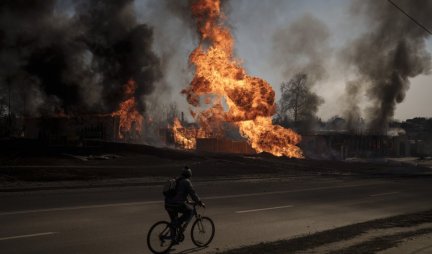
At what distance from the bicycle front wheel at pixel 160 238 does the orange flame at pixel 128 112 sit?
4175 centimetres

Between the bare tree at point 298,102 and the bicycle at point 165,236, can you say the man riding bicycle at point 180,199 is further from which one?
the bare tree at point 298,102

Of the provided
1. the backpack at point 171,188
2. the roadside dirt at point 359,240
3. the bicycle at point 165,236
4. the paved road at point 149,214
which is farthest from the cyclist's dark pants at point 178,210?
the roadside dirt at point 359,240

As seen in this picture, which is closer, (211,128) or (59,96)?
(59,96)

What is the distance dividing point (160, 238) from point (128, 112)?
1724 inches

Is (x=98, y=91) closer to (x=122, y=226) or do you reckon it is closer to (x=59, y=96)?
(x=59, y=96)

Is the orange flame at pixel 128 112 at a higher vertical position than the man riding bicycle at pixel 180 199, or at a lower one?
higher

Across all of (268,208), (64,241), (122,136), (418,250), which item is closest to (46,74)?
(122,136)

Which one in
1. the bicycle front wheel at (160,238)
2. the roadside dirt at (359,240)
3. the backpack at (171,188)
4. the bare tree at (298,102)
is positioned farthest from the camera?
the bare tree at (298,102)

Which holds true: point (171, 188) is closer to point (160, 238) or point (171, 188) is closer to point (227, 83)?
point (160, 238)

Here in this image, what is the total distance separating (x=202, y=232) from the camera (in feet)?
31.8

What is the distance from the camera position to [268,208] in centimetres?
1589

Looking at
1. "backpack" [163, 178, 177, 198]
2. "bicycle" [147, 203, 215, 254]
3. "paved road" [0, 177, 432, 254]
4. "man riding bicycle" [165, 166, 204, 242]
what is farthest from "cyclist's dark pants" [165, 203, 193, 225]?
"paved road" [0, 177, 432, 254]

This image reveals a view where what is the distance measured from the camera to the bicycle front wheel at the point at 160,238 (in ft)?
29.0

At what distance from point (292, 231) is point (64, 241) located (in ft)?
16.5
